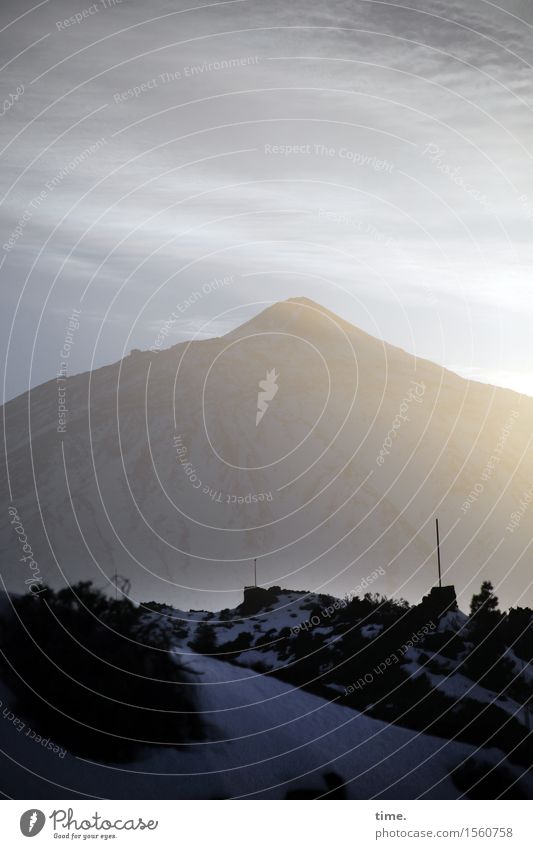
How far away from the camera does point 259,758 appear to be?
40469 mm

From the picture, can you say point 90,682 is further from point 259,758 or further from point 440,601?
point 440,601

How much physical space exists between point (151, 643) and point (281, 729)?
6812 millimetres

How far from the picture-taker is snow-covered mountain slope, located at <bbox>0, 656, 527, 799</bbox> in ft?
120

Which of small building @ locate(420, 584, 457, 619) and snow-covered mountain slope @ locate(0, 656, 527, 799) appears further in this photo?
small building @ locate(420, 584, 457, 619)

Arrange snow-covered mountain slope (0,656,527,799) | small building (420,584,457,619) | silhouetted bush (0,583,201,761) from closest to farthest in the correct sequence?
snow-covered mountain slope (0,656,527,799)
silhouetted bush (0,583,201,761)
small building (420,584,457,619)

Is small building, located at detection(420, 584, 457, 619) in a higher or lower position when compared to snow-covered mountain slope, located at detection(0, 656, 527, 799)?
higher

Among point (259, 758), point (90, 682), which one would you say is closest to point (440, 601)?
point (259, 758)

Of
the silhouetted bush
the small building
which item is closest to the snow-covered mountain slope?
the silhouetted bush

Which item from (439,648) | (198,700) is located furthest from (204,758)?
(439,648)

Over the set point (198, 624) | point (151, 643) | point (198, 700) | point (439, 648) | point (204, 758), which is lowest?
point (204, 758)

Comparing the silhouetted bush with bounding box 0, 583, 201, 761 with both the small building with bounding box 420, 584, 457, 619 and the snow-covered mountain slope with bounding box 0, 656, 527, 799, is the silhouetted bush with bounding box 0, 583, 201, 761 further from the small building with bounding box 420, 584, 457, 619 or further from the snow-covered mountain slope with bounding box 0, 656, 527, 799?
the small building with bounding box 420, 584, 457, 619

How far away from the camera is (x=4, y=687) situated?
38.9 m

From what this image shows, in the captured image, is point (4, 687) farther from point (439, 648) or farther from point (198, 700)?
point (439, 648)

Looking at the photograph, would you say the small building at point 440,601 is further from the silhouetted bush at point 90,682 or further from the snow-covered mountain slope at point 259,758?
the silhouetted bush at point 90,682
